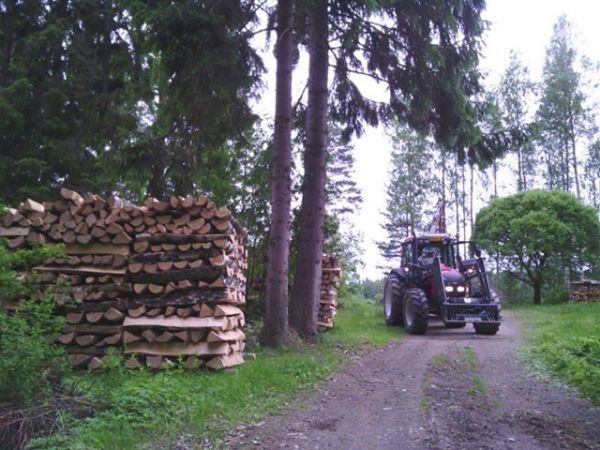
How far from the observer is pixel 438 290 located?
14.2 m

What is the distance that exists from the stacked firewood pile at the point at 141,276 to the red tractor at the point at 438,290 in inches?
280

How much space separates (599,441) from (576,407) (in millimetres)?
1360

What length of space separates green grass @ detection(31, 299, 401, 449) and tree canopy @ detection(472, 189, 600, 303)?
21983 millimetres

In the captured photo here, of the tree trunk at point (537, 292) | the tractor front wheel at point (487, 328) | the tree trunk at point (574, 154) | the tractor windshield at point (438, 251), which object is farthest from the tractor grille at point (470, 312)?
the tree trunk at point (574, 154)

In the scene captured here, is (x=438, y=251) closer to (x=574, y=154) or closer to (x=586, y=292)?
(x=586, y=292)

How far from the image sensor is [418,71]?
11.2 metres

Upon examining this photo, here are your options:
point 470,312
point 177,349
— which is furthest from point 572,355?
point 177,349

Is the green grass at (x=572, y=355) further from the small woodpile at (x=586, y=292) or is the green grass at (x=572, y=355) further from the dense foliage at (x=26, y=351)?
the small woodpile at (x=586, y=292)

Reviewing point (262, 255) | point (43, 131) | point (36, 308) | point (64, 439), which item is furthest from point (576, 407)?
point (43, 131)

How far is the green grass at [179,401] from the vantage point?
480cm

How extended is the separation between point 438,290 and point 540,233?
617 inches

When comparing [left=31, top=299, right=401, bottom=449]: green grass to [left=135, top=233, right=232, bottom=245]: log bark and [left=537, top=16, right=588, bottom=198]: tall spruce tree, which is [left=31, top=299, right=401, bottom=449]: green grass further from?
[left=537, top=16, right=588, bottom=198]: tall spruce tree

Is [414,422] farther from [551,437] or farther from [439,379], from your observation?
[439,379]

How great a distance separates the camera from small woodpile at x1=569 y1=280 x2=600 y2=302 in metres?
26.4
